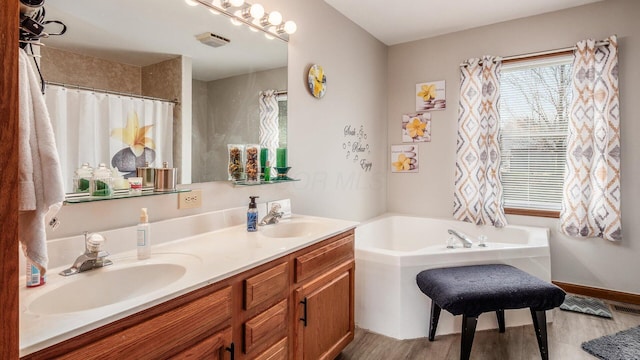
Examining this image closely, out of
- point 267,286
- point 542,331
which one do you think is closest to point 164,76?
point 267,286

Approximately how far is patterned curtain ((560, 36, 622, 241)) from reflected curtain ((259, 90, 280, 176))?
245 centimetres

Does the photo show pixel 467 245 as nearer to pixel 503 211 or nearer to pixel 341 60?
pixel 503 211

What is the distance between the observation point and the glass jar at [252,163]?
2.03 m

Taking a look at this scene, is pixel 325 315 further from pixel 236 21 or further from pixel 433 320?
pixel 236 21

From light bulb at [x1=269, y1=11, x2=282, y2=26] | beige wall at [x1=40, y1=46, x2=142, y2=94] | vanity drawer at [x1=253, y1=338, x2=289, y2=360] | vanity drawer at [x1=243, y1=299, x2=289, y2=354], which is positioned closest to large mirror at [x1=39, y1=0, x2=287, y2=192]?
beige wall at [x1=40, y1=46, x2=142, y2=94]

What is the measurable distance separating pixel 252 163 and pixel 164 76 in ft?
2.22

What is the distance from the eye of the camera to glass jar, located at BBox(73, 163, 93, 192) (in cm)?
129

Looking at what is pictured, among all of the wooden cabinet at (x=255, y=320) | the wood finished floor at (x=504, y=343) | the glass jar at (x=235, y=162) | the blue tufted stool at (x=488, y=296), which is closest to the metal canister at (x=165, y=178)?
the glass jar at (x=235, y=162)

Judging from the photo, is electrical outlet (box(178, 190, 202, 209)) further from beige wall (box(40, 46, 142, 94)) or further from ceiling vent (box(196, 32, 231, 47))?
ceiling vent (box(196, 32, 231, 47))

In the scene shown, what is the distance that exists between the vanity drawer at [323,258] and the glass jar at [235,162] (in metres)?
0.65

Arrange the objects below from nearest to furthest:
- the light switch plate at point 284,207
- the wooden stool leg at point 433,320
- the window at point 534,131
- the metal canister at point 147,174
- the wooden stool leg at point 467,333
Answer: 1. the metal canister at point 147,174
2. the wooden stool leg at point 467,333
3. the light switch plate at point 284,207
4. the wooden stool leg at point 433,320
5. the window at point 534,131

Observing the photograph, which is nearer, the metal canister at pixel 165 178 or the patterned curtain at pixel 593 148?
the metal canister at pixel 165 178

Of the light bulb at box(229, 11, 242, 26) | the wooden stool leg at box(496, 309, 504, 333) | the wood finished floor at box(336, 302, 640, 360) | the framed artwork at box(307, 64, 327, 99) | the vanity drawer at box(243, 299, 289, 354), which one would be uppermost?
the light bulb at box(229, 11, 242, 26)

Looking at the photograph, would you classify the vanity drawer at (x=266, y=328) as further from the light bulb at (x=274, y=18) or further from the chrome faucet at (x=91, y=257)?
the light bulb at (x=274, y=18)
